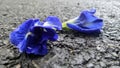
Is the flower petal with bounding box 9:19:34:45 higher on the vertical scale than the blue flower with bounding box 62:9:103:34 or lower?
higher

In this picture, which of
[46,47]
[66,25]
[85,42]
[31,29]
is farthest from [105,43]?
[31,29]

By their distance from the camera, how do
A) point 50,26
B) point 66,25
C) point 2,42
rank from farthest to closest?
1. point 66,25
2. point 2,42
3. point 50,26

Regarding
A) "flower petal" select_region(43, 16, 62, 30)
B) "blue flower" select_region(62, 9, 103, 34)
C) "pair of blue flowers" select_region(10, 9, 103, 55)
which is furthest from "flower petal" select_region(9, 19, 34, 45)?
"blue flower" select_region(62, 9, 103, 34)

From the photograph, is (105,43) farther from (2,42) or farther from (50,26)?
(2,42)

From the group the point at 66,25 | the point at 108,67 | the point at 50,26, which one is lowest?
the point at 108,67

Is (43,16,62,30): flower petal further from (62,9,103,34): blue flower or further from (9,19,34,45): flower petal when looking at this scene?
(62,9,103,34): blue flower

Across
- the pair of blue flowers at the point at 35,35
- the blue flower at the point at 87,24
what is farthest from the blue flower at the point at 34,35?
the blue flower at the point at 87,24

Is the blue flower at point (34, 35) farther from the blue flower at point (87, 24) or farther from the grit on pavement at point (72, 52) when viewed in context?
the blue flower at point (87, 24)

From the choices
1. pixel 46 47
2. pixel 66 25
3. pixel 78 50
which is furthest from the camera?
pixel 66 25
